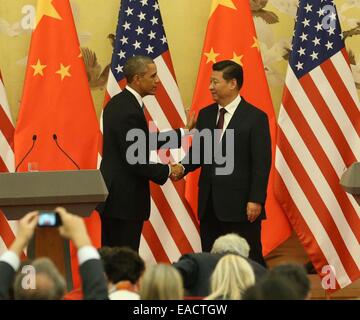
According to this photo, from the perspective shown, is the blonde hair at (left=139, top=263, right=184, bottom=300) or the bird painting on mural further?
the bird painting on mural

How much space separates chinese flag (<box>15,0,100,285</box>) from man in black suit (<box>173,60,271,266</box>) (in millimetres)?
1200

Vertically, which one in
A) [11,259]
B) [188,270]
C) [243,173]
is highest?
[243,173]

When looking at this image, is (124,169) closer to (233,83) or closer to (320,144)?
(233,83)

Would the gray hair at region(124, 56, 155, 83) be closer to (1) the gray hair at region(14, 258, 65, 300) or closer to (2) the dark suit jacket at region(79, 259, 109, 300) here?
(1) the gray hair at region(14, 258, 65, 300)

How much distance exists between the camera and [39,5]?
25.8 ft

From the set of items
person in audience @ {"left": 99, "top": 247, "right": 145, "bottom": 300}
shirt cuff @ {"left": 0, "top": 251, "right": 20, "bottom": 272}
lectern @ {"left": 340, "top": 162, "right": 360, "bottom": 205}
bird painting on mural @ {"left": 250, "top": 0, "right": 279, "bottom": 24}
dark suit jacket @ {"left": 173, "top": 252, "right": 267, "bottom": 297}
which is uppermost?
bird painting on mural @ {"left": 250, "top": 0, "right": 279, "bottom": 24}

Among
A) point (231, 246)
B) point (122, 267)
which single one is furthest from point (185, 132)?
point (122, 267)

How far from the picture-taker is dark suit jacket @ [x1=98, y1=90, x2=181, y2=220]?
688 cm

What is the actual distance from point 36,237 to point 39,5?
263 centimetres

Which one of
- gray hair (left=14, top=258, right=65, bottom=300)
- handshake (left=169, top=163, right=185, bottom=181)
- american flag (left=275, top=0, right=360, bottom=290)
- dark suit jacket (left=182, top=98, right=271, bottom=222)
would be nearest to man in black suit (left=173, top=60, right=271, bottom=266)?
dark suit jacket (left=182, top=98, right=271, bottom=222)

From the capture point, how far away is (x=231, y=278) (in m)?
4.03

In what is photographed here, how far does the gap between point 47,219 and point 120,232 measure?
3.62m
